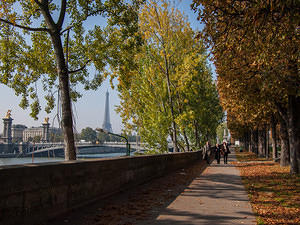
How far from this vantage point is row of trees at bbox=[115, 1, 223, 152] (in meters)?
22.5

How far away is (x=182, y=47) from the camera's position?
2389 cm

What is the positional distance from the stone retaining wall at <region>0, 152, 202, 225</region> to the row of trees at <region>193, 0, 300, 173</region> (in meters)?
4.82

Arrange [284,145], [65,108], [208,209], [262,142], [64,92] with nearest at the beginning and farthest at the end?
[208,209], [65,108], [64,92], [284,145], [262,142]

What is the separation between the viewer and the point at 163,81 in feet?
81.0

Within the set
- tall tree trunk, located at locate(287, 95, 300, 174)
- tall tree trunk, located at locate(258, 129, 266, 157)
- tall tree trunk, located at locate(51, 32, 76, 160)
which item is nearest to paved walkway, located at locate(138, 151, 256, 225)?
tall tree trunk, located at locate(51, 32, 76, 160)

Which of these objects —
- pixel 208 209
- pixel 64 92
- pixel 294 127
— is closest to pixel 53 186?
pixel 208 209

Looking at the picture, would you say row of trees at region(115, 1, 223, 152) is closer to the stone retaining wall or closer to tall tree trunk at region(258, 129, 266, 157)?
tall tree trunk at region(258, 129, 266, 157)

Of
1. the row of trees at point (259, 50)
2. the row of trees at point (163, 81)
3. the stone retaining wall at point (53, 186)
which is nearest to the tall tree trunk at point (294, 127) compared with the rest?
the row of trees at point (259, 50)

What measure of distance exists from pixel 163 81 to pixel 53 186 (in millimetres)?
20042

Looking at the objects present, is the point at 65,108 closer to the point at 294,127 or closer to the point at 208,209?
the point at 208,209

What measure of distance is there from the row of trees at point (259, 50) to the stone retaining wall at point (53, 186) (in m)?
4.82

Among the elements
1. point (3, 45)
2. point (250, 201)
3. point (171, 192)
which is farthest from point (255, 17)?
point (3, 45)

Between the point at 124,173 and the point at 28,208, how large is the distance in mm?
4141

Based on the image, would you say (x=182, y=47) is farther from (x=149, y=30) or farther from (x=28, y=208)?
(x=28, y=208)
